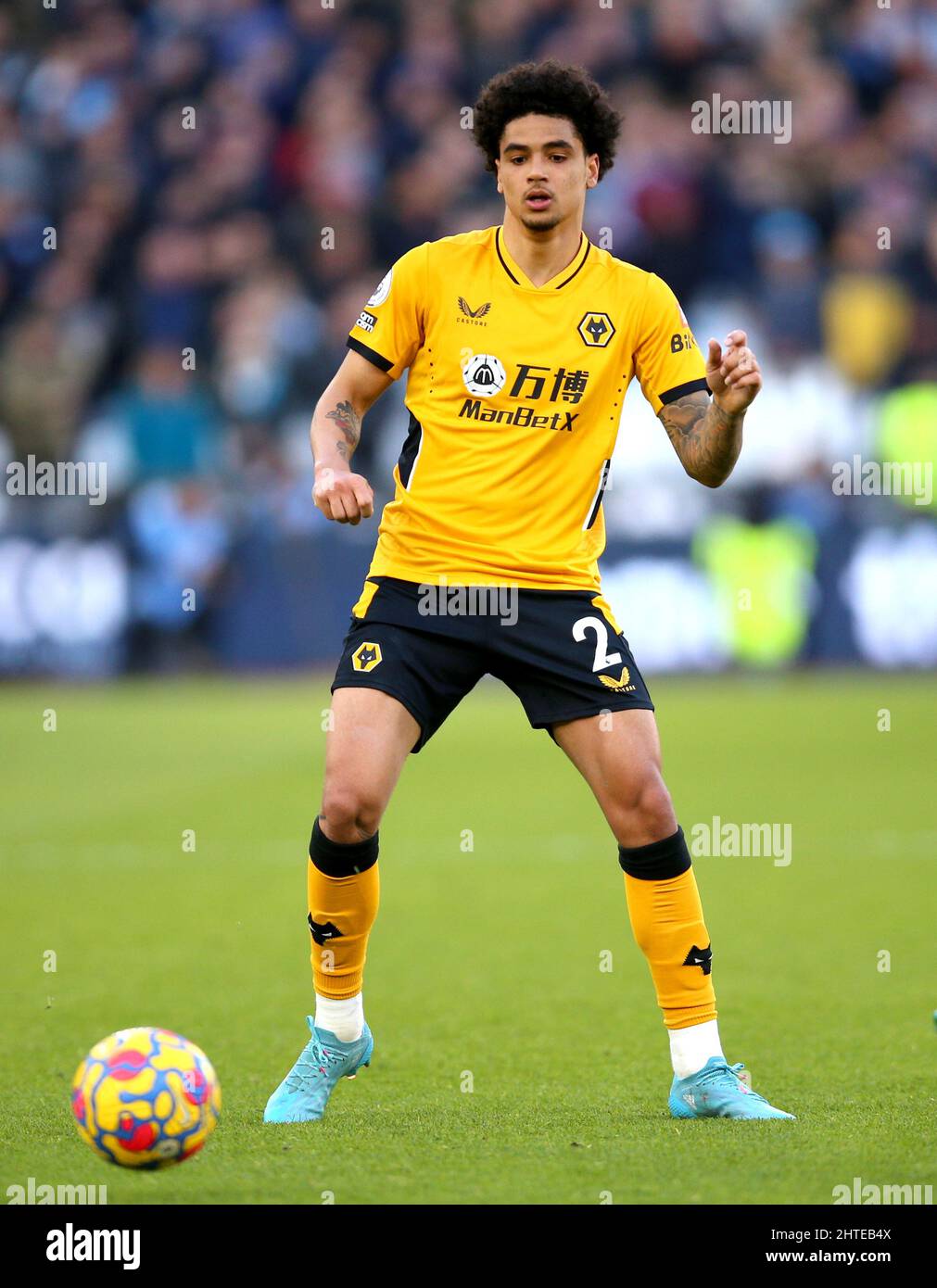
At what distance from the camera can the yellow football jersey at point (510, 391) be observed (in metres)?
4.96

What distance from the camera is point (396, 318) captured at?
198 inches

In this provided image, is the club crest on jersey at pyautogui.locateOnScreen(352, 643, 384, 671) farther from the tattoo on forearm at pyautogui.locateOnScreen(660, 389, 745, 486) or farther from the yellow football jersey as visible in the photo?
the tattoo on forearm at pyautogui.locateOnScreen(660, 389, 745, 486)

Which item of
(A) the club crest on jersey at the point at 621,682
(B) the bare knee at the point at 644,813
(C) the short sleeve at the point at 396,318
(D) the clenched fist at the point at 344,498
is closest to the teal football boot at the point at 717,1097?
(B) the bare knee at the point at 644,813

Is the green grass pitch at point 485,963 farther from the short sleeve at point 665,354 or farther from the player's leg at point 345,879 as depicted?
the short sleeve at point 665,354

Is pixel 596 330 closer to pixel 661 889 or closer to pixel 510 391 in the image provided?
pixel 510 391

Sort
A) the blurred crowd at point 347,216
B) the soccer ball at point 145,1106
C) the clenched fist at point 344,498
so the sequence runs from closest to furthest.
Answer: the soccer ball at point 145,1106 < the clenched fist at point 344,498 < the blurred crowd at point 347,216

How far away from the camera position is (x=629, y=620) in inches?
625

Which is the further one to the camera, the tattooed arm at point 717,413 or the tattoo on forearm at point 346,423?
the tattoo on forearm at point 346,423

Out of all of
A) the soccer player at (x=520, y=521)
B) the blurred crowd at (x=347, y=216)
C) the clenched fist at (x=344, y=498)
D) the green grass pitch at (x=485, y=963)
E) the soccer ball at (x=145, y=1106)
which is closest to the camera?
the soccer ball at (x=145, y=1106)

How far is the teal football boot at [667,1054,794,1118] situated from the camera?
4684 millimetres

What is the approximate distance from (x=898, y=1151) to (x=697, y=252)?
48.7 feet

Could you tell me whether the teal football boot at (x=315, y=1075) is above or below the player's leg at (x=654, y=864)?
below

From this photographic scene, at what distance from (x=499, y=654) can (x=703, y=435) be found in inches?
29.1
